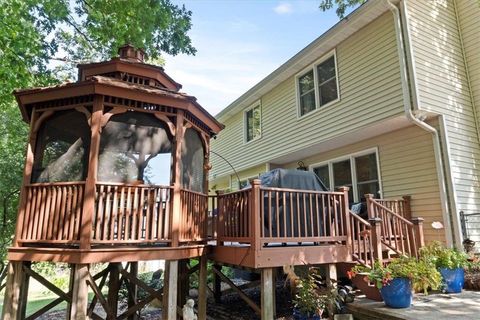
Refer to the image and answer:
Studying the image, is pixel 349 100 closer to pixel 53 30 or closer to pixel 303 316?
pixel 303 316

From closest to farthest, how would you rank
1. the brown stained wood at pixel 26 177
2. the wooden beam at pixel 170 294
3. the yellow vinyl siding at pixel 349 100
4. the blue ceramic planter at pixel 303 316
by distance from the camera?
1. the blue ceramic planter at pixel 303 316
2. the wooden beam at pixel 170 294
3. the brown stained wood at pixel 26 177
4. the yellow vinyl siding at pixel 349 100

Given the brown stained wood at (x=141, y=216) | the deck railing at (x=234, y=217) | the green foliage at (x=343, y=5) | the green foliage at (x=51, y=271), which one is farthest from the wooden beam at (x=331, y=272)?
the green foliage at (x=51, y=271)

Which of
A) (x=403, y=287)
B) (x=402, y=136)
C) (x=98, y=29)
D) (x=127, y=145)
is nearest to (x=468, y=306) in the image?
(x=403, y=287)

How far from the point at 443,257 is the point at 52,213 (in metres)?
7.01

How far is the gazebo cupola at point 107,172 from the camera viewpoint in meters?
5.32

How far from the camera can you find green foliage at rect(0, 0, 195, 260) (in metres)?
8.46

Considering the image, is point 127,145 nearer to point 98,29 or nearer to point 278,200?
point 278,200

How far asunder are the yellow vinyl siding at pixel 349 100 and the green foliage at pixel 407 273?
3.63 m

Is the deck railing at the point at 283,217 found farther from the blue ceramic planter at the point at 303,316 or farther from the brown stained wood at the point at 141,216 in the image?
the brown stained wood at the point at 141,216

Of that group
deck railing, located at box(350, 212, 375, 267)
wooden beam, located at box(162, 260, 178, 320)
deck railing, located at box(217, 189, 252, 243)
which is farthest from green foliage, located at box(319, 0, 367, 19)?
wooden beam, located at box(162, 260, 178, 320)

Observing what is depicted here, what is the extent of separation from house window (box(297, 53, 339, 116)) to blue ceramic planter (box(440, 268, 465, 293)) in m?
5.41

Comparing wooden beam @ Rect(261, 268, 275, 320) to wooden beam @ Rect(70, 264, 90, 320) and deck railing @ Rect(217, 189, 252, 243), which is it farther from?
wooden beam @ Rect(70, 264, 90, 320)

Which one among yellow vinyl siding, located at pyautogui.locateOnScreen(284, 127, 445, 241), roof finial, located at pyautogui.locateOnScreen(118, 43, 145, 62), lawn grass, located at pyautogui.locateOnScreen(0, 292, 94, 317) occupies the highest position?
roof finial, located at pyautogui.locateOnScreen(118, 43, 145, 62)

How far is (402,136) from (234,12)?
8175mm
